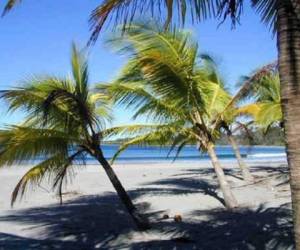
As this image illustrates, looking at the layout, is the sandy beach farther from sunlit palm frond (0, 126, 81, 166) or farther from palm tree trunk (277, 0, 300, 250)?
palm tree trunk (277, 0, 300, 250)

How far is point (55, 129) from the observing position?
337 inches

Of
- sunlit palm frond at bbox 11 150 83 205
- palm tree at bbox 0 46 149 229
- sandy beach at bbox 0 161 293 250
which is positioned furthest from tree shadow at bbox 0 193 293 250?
sunlit palm frond at bbox 11 150 83 205

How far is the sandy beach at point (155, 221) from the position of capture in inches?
305

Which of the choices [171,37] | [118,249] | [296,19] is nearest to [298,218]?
[296,19]

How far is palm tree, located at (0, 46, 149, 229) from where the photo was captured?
800cm

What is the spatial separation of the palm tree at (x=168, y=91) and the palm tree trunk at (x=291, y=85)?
5667 millimetres

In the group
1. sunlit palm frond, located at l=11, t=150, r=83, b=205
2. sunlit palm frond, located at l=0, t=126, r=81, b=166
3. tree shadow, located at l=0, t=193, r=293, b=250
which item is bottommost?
tree shadow, located at l=0, t=193, r=293, b=250

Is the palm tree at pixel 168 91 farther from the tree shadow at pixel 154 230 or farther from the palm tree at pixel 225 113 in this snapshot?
the tree shadow at pixel 154 230

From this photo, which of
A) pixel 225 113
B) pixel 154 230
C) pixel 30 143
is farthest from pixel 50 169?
pixel 225 113

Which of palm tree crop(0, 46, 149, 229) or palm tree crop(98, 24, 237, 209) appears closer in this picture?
palm tree crop(0, 46, 149, 229)

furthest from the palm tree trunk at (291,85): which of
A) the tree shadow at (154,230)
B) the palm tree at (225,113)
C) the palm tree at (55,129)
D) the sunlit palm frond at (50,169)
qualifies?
the palm tree at (225,113)

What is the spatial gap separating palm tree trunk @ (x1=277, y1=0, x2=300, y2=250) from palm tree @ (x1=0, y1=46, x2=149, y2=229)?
484 centimetres

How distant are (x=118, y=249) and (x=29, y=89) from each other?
9.57ft

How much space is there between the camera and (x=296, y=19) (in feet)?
11.4
